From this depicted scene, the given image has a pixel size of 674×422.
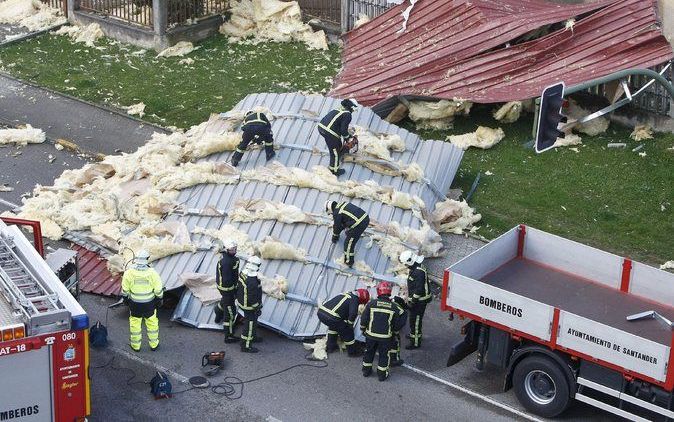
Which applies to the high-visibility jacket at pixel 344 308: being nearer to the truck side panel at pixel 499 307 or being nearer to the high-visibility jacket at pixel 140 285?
the truck side panel at pixel 499 307

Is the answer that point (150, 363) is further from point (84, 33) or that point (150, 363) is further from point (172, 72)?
point (84, 33)

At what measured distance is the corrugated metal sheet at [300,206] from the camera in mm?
15477

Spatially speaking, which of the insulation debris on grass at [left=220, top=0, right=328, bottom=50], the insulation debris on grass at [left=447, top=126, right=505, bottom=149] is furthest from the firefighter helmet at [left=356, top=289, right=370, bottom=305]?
the insulation debris on grass at [left=220, top=0, right=328, bottom=50]

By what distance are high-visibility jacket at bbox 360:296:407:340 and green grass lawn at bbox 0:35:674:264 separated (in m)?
4.85

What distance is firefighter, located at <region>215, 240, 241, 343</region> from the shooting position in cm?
1466

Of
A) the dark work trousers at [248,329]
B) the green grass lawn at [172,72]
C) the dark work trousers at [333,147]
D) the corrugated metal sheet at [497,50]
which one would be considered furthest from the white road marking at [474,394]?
the green grass lawn at [172,72]

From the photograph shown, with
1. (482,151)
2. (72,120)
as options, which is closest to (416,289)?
(482,151)

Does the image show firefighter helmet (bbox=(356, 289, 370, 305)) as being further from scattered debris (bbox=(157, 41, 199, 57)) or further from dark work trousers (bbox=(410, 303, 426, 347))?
scattered debris (bbox=(157, 41, 199, 57))

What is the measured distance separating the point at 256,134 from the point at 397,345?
4.75 metres

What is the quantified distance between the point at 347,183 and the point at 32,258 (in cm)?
587

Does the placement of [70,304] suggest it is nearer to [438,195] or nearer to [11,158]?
[438,195]

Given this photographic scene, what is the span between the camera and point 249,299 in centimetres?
1456

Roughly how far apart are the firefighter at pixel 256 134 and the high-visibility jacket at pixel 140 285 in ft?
12.4

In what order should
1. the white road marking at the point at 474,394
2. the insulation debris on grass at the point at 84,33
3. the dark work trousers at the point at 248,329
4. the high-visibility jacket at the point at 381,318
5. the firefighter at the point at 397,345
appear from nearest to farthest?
the white road marking at the point at 474,394 < the high-visibility jacket at the point at 381,318 < the firefighter at the point at 397,345 < the dark work trousers at the point at 248,329 < the insulation debris on grass at the point at 84,33
